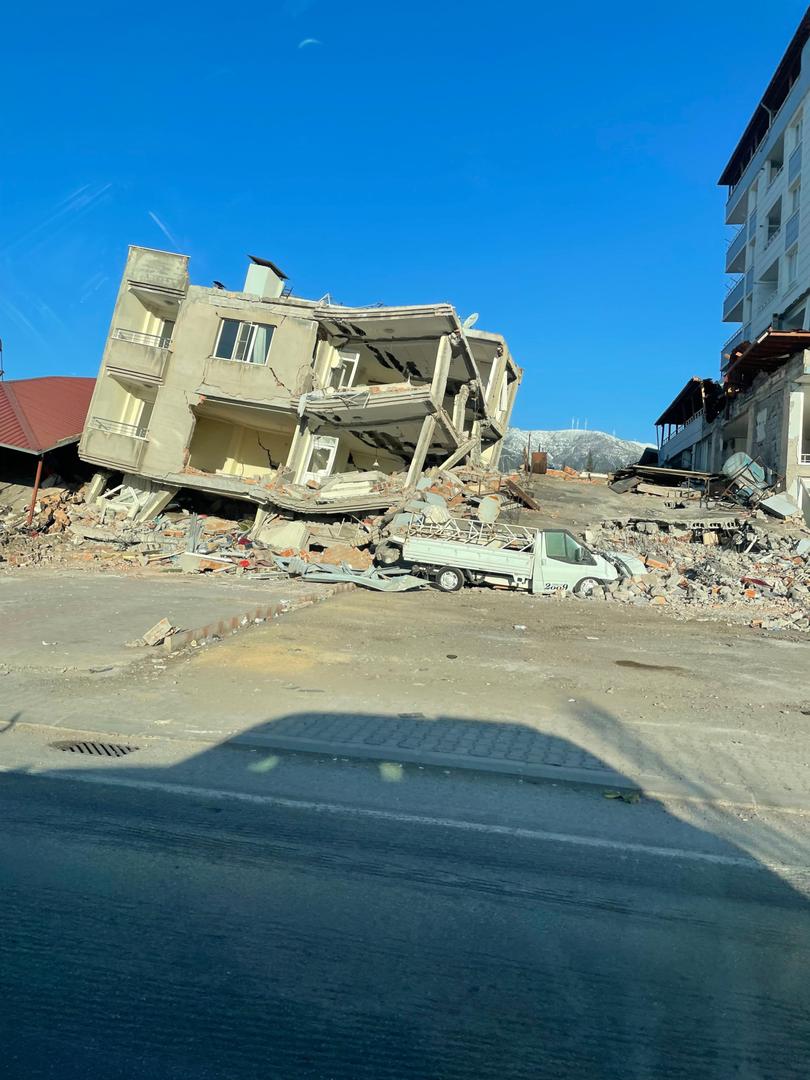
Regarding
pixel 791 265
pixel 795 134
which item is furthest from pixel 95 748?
pixel 795 134

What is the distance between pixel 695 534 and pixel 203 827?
78.6 feet

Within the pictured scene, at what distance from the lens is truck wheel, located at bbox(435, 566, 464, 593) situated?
761 inches

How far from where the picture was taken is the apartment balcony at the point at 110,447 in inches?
1133

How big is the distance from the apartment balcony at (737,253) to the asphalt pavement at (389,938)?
1861 inches

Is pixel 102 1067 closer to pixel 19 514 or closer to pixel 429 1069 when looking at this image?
pixel 429 1069

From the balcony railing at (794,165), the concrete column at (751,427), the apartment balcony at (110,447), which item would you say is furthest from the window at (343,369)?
the balcony railing at (794,165)

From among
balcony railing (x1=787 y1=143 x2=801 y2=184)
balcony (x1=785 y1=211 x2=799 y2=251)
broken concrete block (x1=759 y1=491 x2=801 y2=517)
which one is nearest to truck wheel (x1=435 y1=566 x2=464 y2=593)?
broken concrete block (x1=759 y1=491 x2=801 y2=517)

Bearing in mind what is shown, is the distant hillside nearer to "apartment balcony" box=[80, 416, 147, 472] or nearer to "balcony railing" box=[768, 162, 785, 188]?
"balcony railing" box=[768, 162, 785, 188]

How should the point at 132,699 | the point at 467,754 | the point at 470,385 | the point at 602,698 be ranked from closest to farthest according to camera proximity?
the point at 467,754 < the point at 132,699 < the point at 602,698 < the point at 470,385

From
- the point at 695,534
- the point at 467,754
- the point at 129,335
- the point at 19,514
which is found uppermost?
the point at 129,335

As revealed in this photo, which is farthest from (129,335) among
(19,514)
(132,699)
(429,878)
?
(429,878)

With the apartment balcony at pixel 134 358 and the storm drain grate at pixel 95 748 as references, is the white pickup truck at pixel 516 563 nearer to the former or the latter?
the storm drain grate at pixel 95 748

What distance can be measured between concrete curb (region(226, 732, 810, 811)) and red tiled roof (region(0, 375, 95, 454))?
24.7 meters

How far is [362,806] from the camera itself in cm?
517
